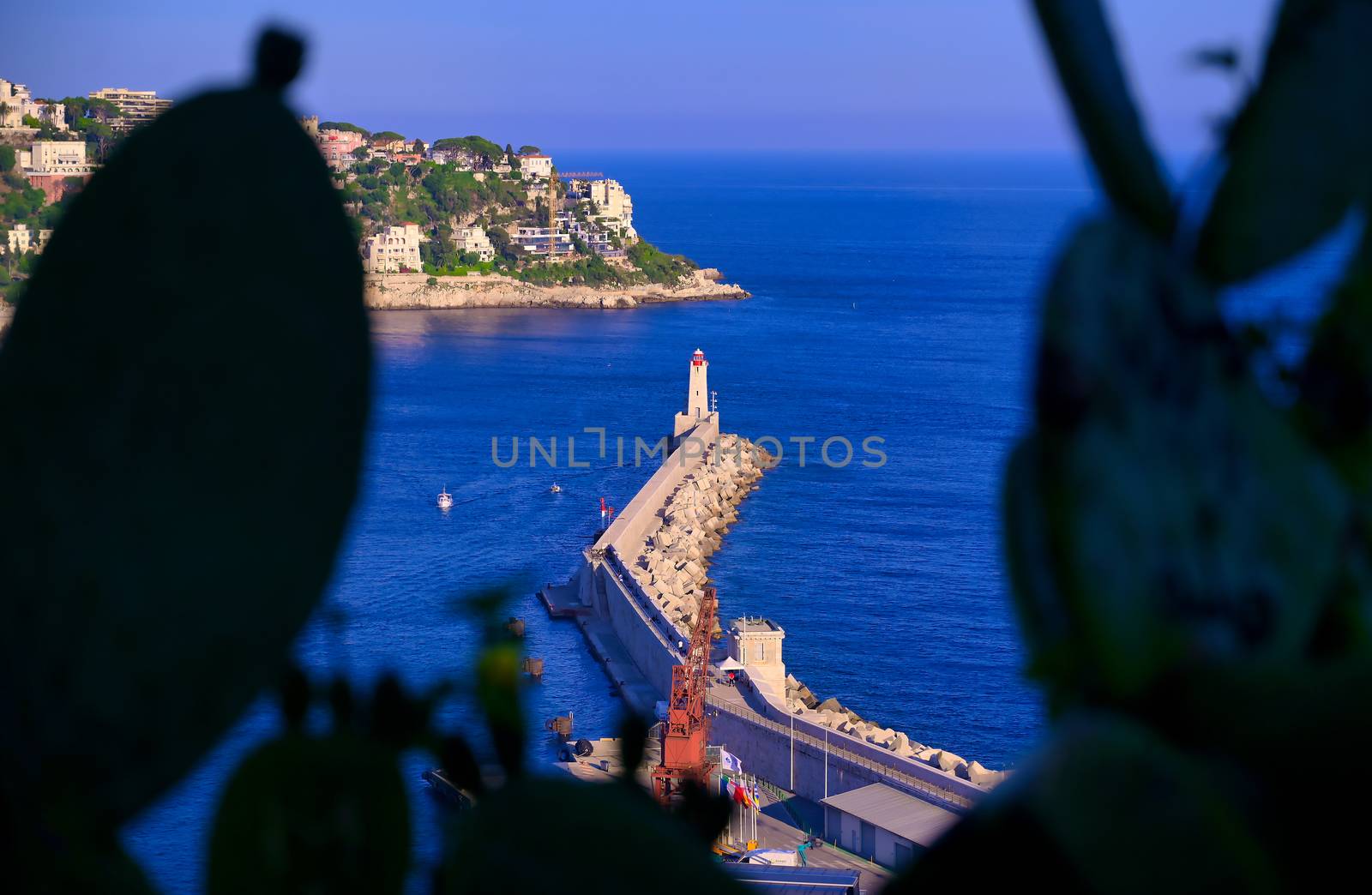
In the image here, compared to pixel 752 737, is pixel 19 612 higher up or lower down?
higher up

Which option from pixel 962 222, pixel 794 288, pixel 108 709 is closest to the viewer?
pixel 108 709

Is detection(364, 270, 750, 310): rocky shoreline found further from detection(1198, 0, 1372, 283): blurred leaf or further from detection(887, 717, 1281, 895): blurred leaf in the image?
detection(887, 717, 1281, 895): blurred leaf

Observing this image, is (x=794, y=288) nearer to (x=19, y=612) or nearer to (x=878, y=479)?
(x=878, y=479)

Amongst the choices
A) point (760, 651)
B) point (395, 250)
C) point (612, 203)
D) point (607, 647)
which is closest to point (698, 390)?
point (607, 647)

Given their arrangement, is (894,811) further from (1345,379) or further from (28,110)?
(28,110)

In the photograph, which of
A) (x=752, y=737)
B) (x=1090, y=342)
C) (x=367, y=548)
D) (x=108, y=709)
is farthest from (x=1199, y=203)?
(x=367, y=548)

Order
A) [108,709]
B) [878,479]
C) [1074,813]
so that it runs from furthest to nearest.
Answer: [878,479] < [108,709] < [1074,813]

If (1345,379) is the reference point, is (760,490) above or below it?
below
